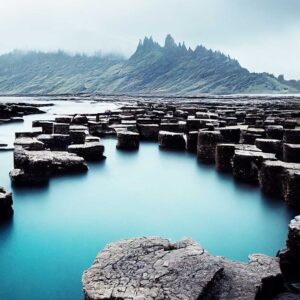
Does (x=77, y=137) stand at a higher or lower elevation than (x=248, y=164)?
higher

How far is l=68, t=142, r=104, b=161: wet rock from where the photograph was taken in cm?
894

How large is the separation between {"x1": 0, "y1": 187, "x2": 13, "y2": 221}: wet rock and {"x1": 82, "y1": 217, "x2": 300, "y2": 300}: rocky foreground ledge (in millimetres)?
2292

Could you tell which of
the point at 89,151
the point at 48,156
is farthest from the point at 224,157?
the point at 48,156

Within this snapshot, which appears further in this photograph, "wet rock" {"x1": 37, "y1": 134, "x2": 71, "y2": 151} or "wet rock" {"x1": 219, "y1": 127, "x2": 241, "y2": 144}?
"wet rock" {"x1": 219, "y1": 127, "x2": 241, "y2": 144}

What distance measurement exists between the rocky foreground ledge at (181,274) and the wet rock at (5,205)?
2292 millimetres

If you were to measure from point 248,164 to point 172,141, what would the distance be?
4.49 meters

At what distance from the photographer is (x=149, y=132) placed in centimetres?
1351

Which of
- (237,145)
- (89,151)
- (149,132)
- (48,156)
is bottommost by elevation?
(89,151)

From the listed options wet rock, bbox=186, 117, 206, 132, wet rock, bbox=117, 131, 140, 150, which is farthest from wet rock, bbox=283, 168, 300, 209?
wet rock, bbox=186, 117, 206, 132

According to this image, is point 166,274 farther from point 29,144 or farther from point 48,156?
point 29,144

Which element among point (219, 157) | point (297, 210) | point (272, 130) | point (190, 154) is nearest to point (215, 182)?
point (219, 157)

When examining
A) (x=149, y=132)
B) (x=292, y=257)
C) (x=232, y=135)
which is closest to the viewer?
(x=292, y=257)

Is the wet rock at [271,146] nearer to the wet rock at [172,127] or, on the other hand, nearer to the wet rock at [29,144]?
the wet rock at [172,127]

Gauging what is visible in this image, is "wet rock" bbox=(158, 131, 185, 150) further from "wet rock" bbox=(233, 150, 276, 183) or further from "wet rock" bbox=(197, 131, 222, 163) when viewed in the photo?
"wet rock" bbox=(233, 150, 276, 183)
